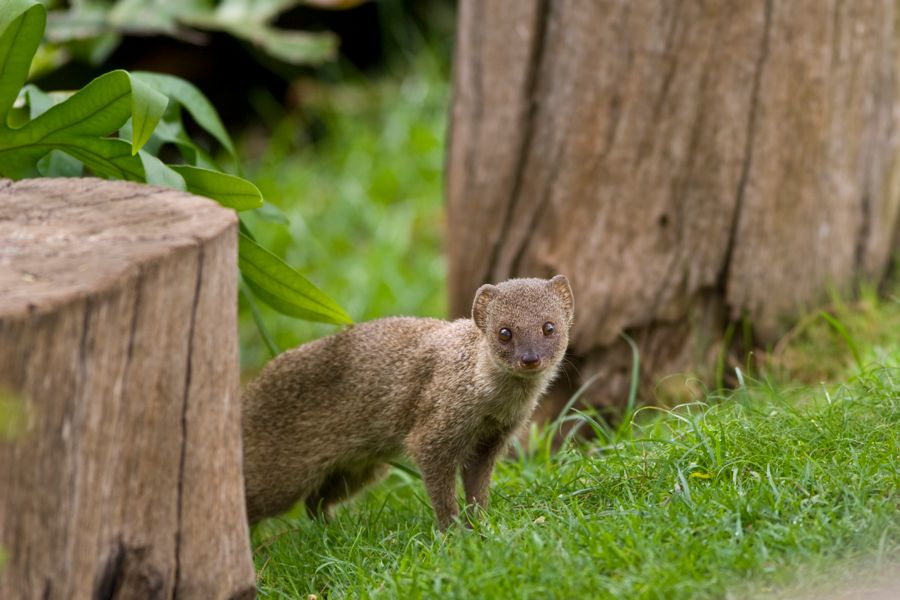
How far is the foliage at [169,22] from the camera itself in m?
6.12

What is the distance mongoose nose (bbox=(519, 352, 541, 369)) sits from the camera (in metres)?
3.34

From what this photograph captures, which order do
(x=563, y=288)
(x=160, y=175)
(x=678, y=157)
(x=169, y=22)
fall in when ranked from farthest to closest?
(x=169, y=22)
(x=678, y=157)
(x=563, y=288)
(x=160, y=175)

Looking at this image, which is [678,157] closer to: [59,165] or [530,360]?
[530,360]

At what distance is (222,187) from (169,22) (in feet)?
10.9

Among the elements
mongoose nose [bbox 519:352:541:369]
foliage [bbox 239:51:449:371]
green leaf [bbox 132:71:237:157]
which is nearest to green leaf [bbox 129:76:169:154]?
green leaf [bbox 132:71:237:157]

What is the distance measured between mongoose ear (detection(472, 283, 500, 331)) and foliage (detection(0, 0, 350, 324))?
43 centimetres

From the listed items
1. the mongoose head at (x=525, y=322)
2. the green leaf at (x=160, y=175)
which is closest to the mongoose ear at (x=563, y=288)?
the mongoose head at (x=525, y=322)

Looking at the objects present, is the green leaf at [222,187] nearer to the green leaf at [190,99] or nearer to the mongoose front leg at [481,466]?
the green leaf at [190,99]

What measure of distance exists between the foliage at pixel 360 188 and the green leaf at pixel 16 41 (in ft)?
10.9

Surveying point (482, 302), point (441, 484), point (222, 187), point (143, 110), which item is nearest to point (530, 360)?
point (482, 302)

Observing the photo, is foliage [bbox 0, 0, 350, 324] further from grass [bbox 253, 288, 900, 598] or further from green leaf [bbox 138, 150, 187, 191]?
grass [bbox 253, 288, 900, 598]

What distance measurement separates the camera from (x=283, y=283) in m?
3.58

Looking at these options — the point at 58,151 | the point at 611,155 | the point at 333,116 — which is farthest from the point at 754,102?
the point at 333,116

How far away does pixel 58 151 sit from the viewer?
12.0 ft
